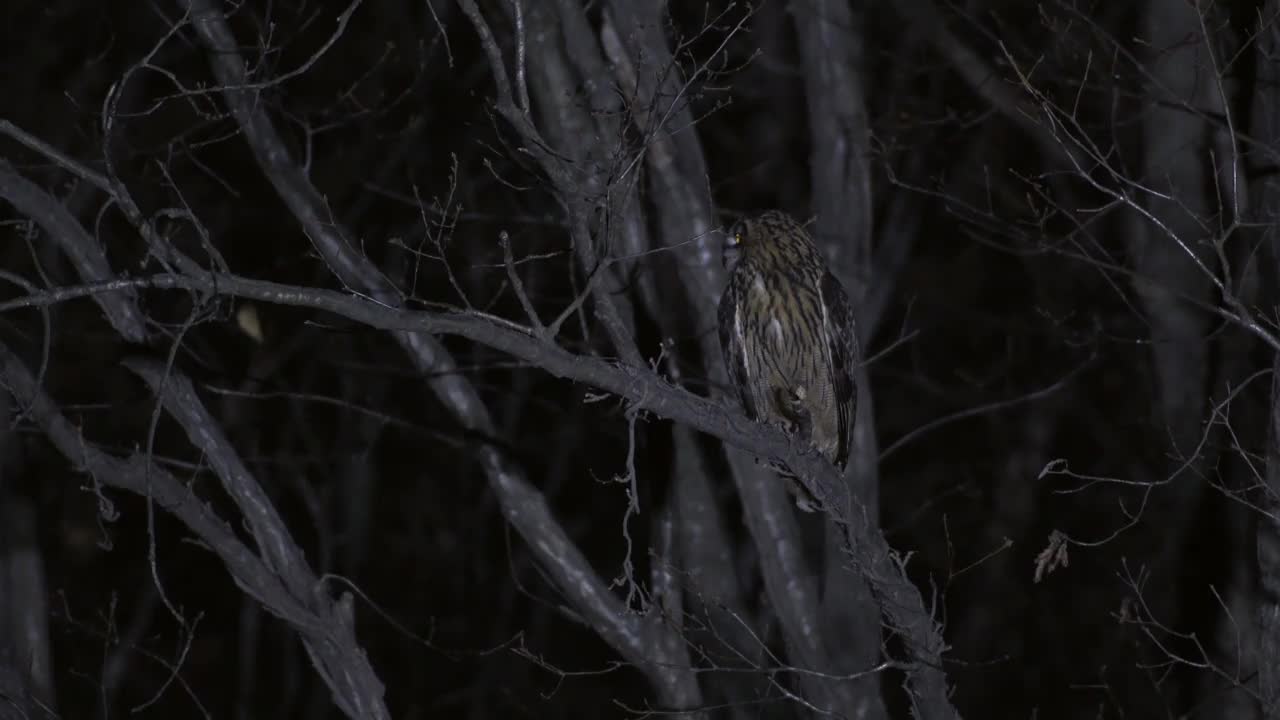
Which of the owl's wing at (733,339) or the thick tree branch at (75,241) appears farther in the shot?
the owl's wing at (733,339)

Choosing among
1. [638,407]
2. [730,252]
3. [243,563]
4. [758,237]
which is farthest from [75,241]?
[758,237]

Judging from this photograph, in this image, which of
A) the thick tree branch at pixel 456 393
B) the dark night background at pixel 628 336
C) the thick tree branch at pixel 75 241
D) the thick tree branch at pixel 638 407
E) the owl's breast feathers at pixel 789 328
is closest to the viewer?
the thick tree branch at pixel 638 407

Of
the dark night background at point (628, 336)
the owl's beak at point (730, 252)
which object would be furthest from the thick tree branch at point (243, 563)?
the owl's beak at point (730, 252)

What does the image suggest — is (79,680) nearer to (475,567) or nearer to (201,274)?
(475,567)

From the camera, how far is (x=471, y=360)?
7.77 meters

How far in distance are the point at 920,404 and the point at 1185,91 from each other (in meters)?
8.12

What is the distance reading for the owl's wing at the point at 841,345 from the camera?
244 inches

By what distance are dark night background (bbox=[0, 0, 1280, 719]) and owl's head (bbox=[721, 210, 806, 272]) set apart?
0.15 metres

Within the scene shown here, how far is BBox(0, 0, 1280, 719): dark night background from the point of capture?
5.26 metres

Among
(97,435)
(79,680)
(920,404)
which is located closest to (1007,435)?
(920,404)

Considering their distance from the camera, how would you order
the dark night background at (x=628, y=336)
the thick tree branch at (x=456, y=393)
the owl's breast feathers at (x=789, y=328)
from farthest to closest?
the owl's breast feathers at (x=789, y=328) < the thick tree branch at (x=456, y=393) < the dark night background at (x=628, y=336)

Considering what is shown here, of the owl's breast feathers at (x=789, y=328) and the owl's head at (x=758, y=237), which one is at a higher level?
the owl's head at (x=758, y=237)

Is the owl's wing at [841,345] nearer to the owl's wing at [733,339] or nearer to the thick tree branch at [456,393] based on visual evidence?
the owl's wing at [733,339]

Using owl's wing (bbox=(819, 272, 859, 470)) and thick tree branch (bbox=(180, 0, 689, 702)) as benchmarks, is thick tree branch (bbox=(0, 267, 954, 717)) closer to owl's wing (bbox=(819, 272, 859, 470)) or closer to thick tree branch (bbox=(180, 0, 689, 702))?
thick tree branch (bbox=(180, 0, 689, 702))
